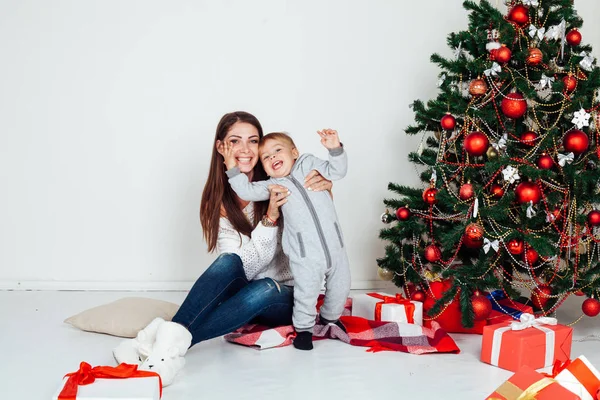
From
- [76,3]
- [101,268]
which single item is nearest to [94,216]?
[101,268]

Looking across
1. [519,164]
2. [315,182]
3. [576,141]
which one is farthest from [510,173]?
[315,182]

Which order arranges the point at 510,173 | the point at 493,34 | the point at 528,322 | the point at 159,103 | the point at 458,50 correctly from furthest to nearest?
the point at 159,103 → the point at 458,50 → the point at 493,34 → the point at 510,173 → the point at 528,322

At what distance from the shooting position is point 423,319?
279 cm

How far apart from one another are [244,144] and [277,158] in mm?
200

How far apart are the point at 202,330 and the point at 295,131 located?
1554mm

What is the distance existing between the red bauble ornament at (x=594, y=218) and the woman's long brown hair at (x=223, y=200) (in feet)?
3.96

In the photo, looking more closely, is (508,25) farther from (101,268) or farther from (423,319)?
(101,268)

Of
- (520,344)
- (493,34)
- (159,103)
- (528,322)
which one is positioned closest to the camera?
(520,344)

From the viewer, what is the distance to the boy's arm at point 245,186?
8.35ft

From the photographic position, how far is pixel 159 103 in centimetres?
361

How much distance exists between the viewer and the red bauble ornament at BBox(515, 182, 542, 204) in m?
2.52

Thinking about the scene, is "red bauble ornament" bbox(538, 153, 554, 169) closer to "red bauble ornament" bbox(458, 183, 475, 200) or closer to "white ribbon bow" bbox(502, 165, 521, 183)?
"white ribbon bow" bbox(502, 165, 521, 183)

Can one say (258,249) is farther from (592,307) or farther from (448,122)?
(592,307)

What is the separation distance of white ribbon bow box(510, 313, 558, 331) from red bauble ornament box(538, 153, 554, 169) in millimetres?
551
